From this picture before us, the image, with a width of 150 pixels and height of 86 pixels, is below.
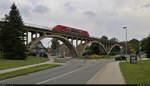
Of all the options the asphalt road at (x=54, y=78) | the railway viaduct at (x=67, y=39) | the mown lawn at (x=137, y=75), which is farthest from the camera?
the railway viaduct at (x=67, y=39)

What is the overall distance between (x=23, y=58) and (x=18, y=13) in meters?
10.6

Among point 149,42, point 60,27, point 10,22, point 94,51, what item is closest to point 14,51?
point 10,22

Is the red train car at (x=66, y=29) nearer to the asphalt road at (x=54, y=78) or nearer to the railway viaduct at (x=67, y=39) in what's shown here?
the railway viaduct at (x=67, y=39)

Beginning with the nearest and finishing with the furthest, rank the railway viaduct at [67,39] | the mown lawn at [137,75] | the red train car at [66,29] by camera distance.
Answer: the mown lawn at [137,75] → the railway viaduct at [67,39] → the red train car at [66,29]

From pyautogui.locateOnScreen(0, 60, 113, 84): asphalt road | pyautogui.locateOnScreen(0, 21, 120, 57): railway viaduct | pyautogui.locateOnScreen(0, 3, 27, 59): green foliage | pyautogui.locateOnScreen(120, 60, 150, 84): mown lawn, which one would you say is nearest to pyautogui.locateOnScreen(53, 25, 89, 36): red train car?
pyautogui.locateOnScreen(0, 21, 120, 57): railway viaduct

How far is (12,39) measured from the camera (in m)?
32.7

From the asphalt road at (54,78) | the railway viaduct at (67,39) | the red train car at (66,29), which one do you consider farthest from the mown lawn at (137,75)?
the red train car at (66,29)

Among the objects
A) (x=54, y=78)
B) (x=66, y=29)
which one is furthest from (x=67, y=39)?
(x=54, y=78)

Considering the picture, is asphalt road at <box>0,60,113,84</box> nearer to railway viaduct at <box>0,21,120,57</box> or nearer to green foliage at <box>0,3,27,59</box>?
green foliage at <box>0,3,27,59</box>

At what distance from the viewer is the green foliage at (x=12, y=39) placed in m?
32.4

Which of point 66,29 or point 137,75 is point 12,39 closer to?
point 66,29

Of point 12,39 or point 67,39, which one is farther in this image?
point 67,39

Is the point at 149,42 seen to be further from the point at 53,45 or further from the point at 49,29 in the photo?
the point at 53,45

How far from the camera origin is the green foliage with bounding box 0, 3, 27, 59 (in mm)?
32375
